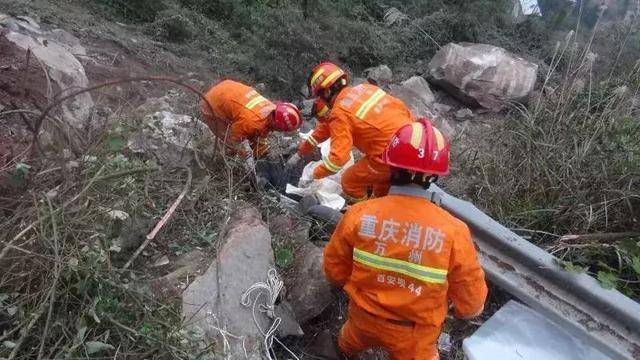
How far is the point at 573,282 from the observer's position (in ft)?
10.5

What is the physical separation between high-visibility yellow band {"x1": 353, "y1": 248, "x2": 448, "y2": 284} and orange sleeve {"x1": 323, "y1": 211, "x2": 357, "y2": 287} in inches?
5.7

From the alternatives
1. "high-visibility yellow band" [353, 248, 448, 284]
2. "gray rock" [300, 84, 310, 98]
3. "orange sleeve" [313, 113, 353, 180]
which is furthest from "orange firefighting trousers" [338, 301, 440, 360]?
"gray rock" [300, 84, 310, 98]

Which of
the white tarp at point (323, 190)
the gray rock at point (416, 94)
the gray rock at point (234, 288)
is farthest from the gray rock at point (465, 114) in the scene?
the gray rock at point (234, 288)

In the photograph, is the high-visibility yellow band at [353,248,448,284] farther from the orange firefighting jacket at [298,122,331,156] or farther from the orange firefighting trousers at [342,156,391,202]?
the orange firefighting jacket at [298,122,331,156]

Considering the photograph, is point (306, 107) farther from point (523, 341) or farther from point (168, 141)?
point (523, 341)

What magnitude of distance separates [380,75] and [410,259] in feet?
19.2

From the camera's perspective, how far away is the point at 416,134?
2.60 meters

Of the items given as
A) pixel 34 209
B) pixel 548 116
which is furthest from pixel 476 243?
pixel 34 209

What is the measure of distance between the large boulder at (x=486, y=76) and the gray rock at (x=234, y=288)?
508cm

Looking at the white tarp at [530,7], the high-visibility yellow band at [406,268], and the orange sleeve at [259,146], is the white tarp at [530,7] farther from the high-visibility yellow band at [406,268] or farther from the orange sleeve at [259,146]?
the high-visibility yellow band at [406,268]

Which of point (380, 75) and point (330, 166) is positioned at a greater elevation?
point (330, 166)

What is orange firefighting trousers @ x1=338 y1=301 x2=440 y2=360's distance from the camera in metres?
2.62

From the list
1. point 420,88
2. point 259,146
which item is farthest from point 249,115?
point 420,88

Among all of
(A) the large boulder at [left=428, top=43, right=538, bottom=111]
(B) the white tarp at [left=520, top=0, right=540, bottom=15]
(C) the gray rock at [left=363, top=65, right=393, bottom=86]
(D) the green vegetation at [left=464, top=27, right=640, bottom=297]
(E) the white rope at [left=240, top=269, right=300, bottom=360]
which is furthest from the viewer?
(B) the white tarp at [left=520, top=0, right=540, bottom=15]
